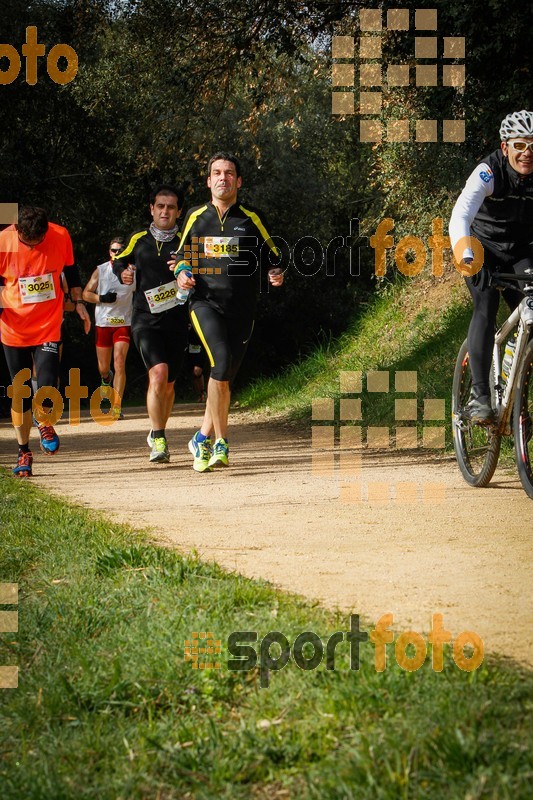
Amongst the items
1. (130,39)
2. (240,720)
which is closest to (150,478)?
(240,720)

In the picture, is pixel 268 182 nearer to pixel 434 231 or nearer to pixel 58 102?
pixel 58 102

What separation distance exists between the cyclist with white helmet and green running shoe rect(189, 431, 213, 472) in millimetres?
2651

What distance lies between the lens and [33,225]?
31.6 ft

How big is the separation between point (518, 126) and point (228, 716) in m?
4.62

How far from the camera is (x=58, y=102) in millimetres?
22109

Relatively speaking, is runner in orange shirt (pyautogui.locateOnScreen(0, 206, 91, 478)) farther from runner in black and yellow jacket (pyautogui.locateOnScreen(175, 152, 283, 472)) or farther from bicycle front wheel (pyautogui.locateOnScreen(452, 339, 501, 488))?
bicycle front wheel (pyautogui.locateOnScreen(452, 339, 501, 488))

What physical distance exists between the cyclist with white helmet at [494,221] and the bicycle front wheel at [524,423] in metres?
0.34

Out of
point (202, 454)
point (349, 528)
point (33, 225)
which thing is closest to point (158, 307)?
point (33, 225)

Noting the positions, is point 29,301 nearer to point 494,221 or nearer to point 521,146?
point 494,221

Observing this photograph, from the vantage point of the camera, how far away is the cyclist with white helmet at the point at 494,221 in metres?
6.94

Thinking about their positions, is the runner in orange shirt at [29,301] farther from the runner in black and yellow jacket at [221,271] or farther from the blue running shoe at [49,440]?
the runner in black and yellow jacket at [221,271]

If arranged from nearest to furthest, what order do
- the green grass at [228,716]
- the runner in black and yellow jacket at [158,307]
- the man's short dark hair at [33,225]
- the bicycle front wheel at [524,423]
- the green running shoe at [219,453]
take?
the green grass at [228,716] → the bicycle front wheel at [524,423] → the green running shoe at [219,453] → the man's short dark hair at [33,225] → the runner in black and yellow jacket at [158,307]

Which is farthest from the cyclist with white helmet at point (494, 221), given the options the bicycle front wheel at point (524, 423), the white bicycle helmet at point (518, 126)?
the bicycle front wheel at point (524, 423)

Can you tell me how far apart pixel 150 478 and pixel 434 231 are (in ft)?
27.6
